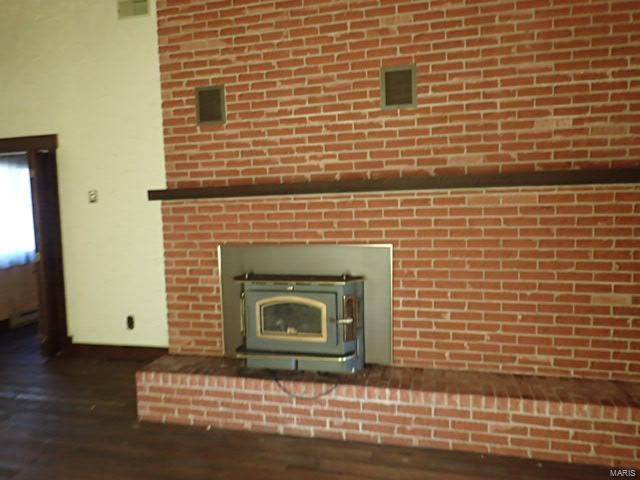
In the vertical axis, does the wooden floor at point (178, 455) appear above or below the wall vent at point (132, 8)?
below

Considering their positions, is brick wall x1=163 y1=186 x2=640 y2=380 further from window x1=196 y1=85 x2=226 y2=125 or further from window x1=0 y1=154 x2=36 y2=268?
window x1=0 y1=154 x2=36 y2=268

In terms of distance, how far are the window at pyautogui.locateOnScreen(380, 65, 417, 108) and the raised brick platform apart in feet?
5.68

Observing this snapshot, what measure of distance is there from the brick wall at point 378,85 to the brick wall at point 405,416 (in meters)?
1.37

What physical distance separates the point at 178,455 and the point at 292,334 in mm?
946

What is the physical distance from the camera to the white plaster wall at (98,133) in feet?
11.9

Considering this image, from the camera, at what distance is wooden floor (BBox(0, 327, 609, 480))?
2.30 meters

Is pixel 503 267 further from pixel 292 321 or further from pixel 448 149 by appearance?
pixel 292 321

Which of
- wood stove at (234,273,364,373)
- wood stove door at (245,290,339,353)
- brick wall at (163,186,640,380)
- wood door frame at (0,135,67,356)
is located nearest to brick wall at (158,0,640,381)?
brick wall at (163,186,640,380)

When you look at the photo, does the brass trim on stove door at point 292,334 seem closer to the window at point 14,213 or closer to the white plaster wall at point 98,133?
the white plaster wall at point 98,133

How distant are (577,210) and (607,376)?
1013mm

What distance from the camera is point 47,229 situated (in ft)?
13.0

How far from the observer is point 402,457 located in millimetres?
2438

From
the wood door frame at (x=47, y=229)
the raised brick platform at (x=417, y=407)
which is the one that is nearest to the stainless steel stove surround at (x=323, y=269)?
the raised brick platform at (x=417, y=407)
